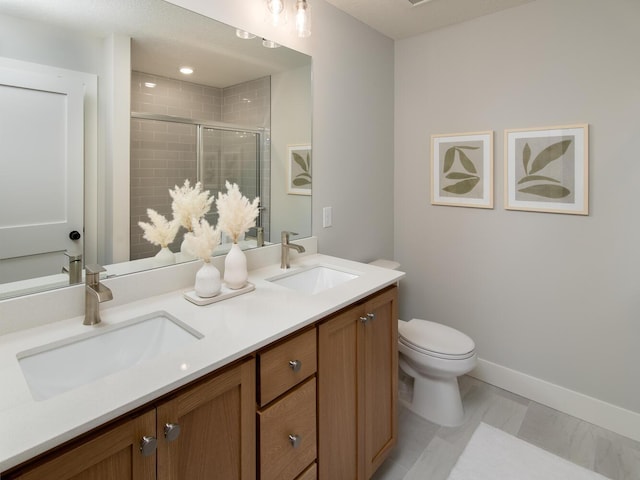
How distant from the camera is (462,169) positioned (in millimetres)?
2445

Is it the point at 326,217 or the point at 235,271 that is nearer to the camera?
the point at 235,271

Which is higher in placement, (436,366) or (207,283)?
(207,283)

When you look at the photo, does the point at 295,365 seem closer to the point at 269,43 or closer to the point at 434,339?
the point at 434,339

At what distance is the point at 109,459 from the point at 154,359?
226 millimetres

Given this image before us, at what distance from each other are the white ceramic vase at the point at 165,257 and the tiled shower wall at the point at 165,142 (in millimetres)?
21

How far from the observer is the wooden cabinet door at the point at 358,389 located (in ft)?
4.26

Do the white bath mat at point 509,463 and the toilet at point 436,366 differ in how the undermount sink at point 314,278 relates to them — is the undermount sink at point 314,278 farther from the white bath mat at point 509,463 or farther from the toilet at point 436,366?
the white bath mat at point 509,463

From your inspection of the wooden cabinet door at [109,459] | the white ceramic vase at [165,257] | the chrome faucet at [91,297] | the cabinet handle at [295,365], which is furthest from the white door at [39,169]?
the cabinet handle at [295,365]

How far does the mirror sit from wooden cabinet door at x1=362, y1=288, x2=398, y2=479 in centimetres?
77

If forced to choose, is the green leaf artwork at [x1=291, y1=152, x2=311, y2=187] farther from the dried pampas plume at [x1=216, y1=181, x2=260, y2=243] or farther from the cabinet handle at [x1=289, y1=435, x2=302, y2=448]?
the cabinet handle at [x1=289, y1=435, x2=302, y2=448]

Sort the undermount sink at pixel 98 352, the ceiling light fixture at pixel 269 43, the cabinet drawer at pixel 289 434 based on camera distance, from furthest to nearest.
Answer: the ceiling light fixture at pixel 269 43 → the cabinet drawer at pixel 289 434 → the undermount sink at pixel 98 352

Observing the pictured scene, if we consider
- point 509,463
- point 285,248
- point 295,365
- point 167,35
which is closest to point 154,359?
point 295,365

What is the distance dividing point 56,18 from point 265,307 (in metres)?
1.16

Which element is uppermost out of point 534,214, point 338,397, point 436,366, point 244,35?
point 244,35
